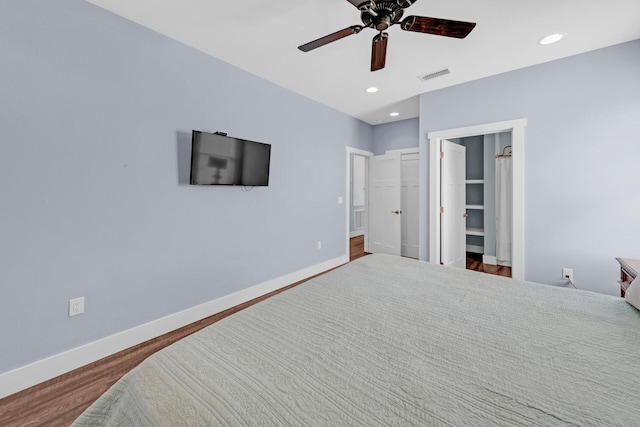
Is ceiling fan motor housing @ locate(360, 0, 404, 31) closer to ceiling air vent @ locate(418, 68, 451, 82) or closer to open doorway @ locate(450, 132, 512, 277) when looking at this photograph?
ceiling air vent @ locate(418, 68, 451, 82)

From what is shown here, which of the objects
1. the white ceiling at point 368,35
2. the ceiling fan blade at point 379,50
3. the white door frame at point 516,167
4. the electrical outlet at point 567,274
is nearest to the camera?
A: the ceiling fan blade at point 379,50

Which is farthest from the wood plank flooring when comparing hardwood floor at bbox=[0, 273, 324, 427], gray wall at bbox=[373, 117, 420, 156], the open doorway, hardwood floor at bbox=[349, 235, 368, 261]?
gray wall at bbox=[373, 117, 420, 156]

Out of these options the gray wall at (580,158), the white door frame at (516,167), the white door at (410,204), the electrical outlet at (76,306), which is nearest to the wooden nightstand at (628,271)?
the gray wall at (580,158)

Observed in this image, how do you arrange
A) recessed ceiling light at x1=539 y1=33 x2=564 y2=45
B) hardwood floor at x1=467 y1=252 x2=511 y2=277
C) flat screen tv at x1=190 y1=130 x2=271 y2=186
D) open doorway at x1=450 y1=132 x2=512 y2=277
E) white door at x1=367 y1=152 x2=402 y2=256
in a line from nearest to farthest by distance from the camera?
recessed ceiling light at x1=539 y1=33 x2=564 y2=45
flat screen tv at x1=190 y1=130 x2=271 y2=186
hardwood floor at x1=467 y1=252 x2=511 y2=277
open doorway at x1=450 y1=132 x2=512 y2=277
white door at x1=367 y1=152 x2=402 y2=256

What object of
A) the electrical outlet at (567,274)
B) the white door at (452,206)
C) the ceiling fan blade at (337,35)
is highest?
the ceiling fan blade at (337,35)

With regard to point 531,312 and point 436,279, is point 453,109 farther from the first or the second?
point 531,312

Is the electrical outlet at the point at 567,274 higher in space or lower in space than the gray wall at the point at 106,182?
lower

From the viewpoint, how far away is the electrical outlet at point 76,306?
187 centimetres

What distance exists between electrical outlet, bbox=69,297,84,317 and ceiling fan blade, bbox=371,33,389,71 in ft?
9.23

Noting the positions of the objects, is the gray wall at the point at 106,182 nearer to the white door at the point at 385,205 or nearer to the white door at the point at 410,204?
the white door at the point at 385,205

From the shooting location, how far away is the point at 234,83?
285 centimetres

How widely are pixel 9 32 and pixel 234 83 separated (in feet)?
5.27

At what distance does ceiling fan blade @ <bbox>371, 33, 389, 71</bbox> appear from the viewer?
181cm

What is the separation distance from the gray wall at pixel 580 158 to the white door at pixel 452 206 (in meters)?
0.78
